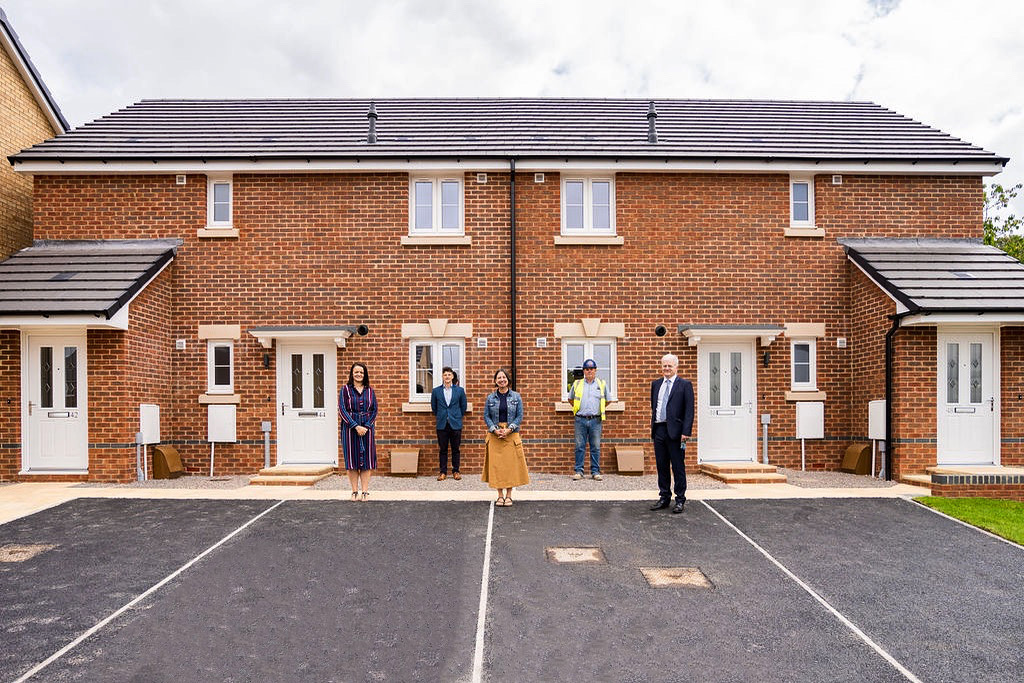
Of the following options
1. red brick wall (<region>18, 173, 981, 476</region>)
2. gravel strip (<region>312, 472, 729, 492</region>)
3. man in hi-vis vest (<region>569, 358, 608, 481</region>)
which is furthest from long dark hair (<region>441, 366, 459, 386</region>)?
man in hi-vis vest (<region>569, 358, 608, 481</region>)

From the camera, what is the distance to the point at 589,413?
10203 mm

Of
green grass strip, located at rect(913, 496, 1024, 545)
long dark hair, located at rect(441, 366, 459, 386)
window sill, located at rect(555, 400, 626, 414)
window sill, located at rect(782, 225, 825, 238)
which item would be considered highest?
window sill, located at rect(782, 225, 825, 238)

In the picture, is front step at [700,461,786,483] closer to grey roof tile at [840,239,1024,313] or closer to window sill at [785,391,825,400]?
window sill at [785,391,825,400]

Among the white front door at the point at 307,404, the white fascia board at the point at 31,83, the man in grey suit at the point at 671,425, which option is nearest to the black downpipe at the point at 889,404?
the man in grey suit at the point at 671,425

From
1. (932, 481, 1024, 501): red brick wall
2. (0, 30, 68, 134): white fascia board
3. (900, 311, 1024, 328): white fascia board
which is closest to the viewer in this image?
A: (932, 481, 1024, 501): red brick wall

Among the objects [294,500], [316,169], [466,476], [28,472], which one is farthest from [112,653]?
[316,169]

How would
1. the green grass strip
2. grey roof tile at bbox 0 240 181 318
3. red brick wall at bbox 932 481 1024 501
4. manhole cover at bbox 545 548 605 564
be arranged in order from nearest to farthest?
manhole cover at bbox 545 548 605 564
the green grass strip
red brick wall at bbox 932 481 1024 501
grey roof tile at bbox 0 240 181 318

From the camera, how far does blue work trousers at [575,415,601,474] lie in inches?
403

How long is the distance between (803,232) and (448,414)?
7.05 metres

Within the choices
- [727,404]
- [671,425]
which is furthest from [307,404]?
[727,404]

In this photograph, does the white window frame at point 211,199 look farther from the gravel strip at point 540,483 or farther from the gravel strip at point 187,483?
the gravel strip at point 540,483

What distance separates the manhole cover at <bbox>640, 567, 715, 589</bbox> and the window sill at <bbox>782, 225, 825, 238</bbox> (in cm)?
747

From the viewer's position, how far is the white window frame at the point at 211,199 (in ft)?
36.9

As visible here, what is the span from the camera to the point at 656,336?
1101 cm
